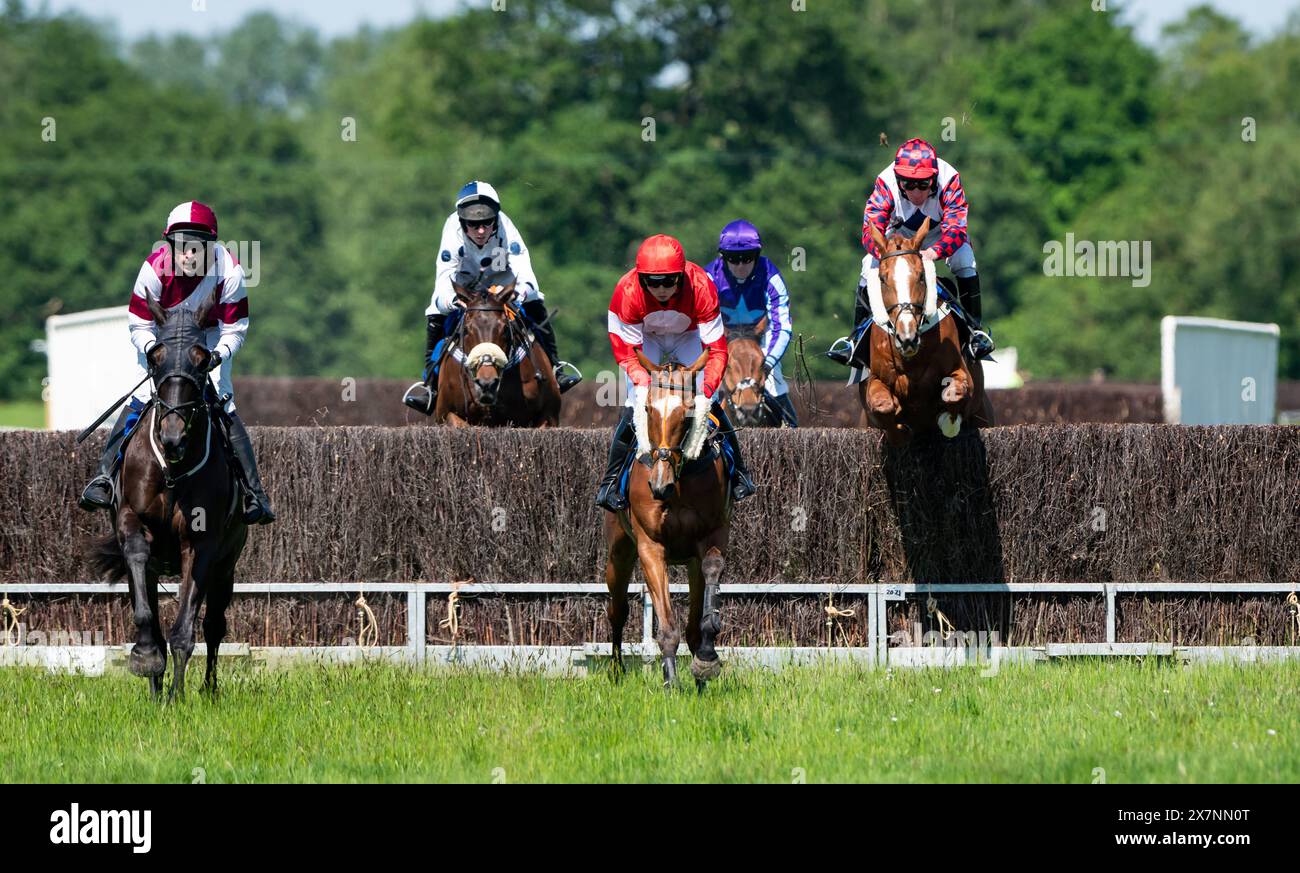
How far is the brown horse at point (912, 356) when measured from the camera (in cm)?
1180

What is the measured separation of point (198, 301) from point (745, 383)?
17.5 ft

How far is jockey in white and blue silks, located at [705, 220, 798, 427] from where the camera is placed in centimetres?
1548

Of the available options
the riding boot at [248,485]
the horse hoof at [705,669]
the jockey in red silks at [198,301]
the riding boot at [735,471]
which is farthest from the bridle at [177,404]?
the horse hoof at [705,669]

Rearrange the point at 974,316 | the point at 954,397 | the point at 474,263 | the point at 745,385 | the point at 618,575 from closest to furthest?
the point at 618,575
the point at 954,397
the point at 974,316
the point at 745,385
the point at 474,263

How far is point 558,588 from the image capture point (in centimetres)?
1282

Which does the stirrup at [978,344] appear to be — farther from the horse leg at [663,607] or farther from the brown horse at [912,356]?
the horse leg at [663,607]

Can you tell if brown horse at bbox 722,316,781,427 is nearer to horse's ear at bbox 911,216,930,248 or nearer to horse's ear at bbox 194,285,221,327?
horse's ear at bbox 911,216,930,248

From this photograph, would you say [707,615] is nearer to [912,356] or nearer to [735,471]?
[735,471]

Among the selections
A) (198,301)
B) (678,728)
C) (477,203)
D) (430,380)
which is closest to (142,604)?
(198,301)

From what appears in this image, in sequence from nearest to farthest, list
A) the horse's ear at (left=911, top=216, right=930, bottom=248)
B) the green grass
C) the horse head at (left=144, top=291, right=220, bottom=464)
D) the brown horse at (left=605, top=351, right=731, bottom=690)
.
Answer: the brown horse at (left=605, top=351, right=731, bottom=690), the horse head at (left=144, top=291, right=220, bottom=464), the horse's ear at (left=911, top=216, right=930, bottom=248), the green grass

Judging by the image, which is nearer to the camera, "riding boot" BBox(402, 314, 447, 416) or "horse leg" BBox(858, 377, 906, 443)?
"horse leg" BBox(858, 377, 906, 443)

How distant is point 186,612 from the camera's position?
1059 cm

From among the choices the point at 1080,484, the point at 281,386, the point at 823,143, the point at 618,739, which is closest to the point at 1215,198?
the point at 823,143

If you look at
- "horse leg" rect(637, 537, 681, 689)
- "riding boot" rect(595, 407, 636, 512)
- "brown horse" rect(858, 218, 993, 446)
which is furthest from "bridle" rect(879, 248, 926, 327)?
"horse leg" rect(637, 537, 681, 689)
